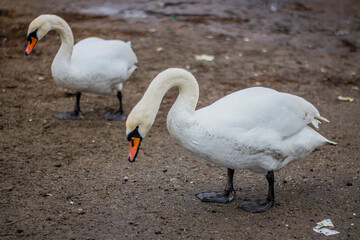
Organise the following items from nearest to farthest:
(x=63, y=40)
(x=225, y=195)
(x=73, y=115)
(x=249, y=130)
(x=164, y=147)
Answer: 1. (x=249, y=130)
2. (x=225, y=195)
3. (x=164, y=147)
4. (x=63, y=40)
5. (x=73, y=115)

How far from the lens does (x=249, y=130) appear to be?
12.5 feet

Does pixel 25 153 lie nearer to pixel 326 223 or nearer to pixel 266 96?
pixel 266 96

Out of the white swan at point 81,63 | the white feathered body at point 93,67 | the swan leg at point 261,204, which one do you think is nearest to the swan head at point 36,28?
the white swan at point 81,63

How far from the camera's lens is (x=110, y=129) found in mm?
6000

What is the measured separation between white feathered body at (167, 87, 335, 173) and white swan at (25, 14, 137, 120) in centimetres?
232

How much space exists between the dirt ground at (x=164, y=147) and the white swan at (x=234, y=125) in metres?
0.61

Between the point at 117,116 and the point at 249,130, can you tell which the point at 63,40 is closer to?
the point at 117,116

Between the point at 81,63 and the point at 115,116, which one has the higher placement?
the point at 81,63

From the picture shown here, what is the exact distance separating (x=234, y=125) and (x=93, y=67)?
270cm

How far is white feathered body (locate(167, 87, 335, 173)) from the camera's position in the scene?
12.2 feet

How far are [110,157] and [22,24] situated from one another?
6.26 m

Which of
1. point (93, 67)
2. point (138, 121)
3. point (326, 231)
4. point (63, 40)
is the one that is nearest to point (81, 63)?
point (93, 67)

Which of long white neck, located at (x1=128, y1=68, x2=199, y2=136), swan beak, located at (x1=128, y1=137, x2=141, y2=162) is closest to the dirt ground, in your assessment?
swan beak, located at (x1=128, y1=137, x2=141, y2=162)

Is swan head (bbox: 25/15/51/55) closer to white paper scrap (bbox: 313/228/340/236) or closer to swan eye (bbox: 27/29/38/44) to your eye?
swan eye (bbox: 27/29/38/44)
